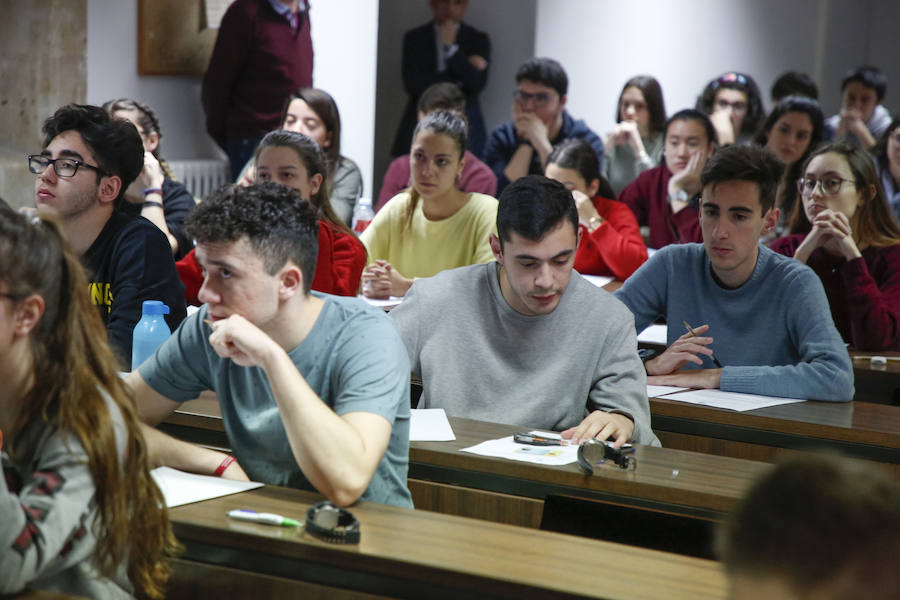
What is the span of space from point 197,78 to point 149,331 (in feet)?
13.2

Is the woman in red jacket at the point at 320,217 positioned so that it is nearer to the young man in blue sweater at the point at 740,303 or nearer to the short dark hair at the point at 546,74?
the young man in blue sweater at the point at 740,303

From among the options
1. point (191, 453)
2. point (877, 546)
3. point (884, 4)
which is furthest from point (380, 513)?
point (884, 4)

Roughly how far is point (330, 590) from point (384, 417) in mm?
371

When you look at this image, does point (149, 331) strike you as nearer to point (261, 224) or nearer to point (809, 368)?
point (261, 224)

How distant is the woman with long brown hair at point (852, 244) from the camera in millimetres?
3479

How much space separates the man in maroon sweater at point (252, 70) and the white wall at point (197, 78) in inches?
6.9

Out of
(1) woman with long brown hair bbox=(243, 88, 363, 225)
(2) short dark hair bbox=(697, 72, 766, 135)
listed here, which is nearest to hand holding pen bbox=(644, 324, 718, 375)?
(1) woman with long brown hair bbox=(243, 88, 363, 225)

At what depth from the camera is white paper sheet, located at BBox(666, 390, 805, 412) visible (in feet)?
9.05

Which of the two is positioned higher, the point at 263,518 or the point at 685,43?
the point at 685,43

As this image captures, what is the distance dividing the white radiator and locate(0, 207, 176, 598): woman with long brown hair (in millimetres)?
4791

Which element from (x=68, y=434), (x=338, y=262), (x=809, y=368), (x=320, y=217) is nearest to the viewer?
(x=68, y=434)

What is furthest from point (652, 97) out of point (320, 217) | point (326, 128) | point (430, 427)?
point (430, 427)

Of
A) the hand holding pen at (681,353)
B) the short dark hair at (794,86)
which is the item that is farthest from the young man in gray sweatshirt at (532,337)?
the short dark hair at (794,86)

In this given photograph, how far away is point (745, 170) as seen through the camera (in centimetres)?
315
